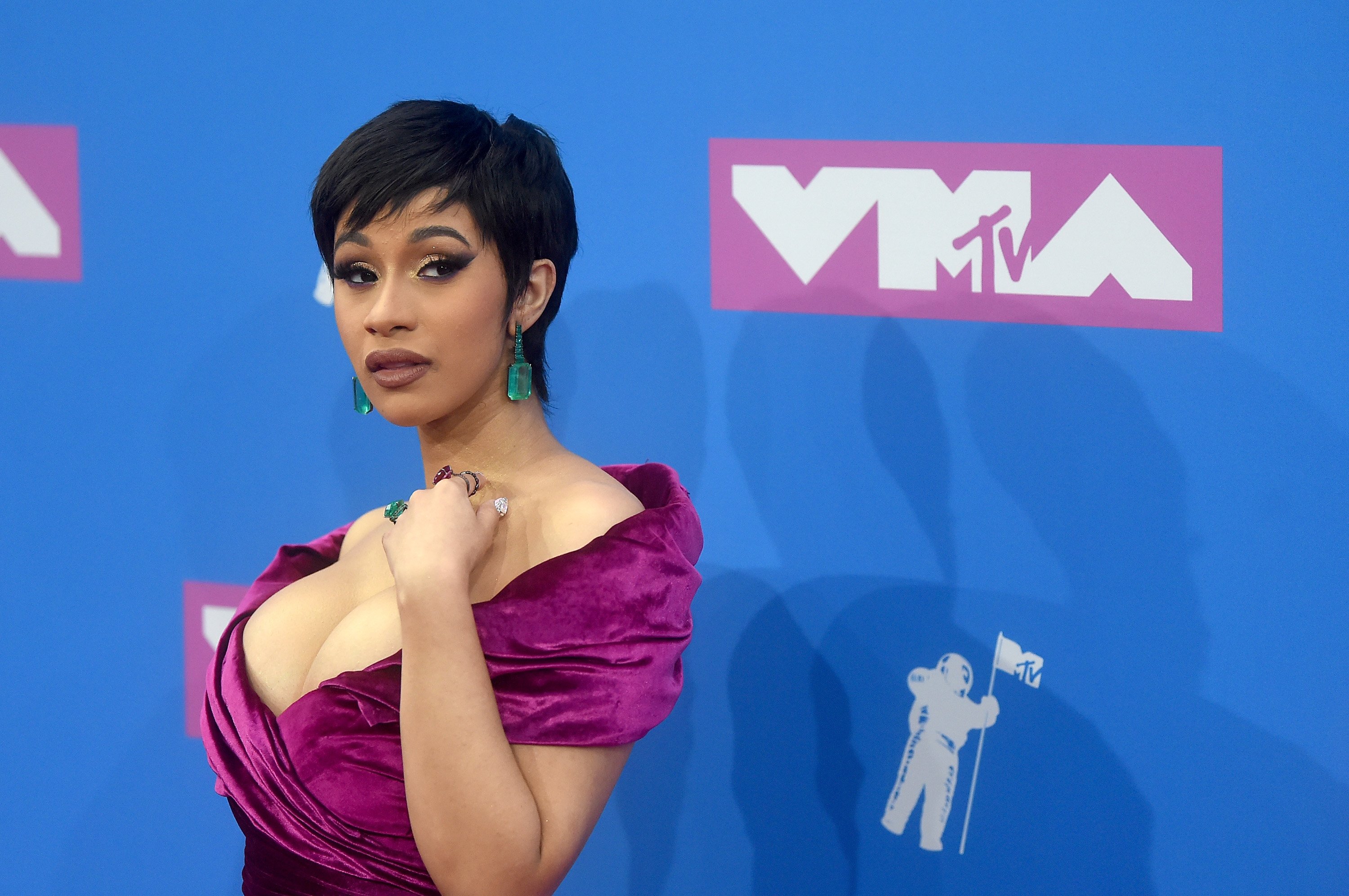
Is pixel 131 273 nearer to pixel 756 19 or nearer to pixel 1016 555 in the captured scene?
pixel 756 19

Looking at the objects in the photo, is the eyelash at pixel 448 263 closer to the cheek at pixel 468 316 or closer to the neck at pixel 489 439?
the cheek at pixel 468 316

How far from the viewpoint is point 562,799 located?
113cm

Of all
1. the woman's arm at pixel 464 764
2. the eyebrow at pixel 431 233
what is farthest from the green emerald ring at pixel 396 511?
the eyebrow at pixel 431 233

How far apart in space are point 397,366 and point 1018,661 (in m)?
0.87

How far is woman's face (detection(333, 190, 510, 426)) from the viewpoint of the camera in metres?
1.19

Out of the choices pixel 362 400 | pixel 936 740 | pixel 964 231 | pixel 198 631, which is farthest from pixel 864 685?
pixel 198 631

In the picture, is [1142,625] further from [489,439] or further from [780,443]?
[489,439]

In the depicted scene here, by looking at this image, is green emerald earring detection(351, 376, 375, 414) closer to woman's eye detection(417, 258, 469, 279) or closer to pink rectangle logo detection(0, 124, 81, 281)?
woman's eye detection(417, 258, 469, 279)

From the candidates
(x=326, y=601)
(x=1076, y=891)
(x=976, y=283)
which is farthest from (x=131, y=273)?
(x=1076, y=891)

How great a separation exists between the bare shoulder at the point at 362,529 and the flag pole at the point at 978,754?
0.76 m

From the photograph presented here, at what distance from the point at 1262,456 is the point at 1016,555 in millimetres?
300

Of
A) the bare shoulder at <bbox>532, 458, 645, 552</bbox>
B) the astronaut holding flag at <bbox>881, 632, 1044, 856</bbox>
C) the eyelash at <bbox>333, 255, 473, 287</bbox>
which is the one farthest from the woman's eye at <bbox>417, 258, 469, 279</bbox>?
the astronaut holding flag at <bbox>881, 632, 1044, 856</bbox>

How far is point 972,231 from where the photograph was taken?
1628 mm

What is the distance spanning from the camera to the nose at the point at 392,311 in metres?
1.19
